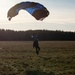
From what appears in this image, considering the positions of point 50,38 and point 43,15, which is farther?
point 50,38

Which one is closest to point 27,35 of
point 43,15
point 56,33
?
point 56,33

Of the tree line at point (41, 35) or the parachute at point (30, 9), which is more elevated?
the parachute at point (30, 9)

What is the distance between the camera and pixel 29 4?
69.1ft

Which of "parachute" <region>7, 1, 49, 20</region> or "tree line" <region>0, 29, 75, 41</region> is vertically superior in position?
"parachute" <region>7, 1, 49, 20</region>

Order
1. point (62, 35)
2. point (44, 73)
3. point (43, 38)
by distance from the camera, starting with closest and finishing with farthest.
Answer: point (44, 73)
point (43, 38)
point (62, 35)

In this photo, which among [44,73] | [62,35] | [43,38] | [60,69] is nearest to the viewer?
[44,73]

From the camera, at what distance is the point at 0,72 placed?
19.6 metres

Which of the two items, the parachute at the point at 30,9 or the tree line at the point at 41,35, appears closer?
the parachute at the point at 30,9

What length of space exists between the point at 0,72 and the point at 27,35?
117536mm

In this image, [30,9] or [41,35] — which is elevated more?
[30,9]

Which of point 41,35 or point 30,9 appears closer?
point 30,9

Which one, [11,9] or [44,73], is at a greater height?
[11,9]

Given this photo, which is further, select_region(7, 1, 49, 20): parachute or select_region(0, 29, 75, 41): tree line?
select_region(0, 29, 75, 41): tree line

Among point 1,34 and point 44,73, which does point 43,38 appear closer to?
point 1,34
